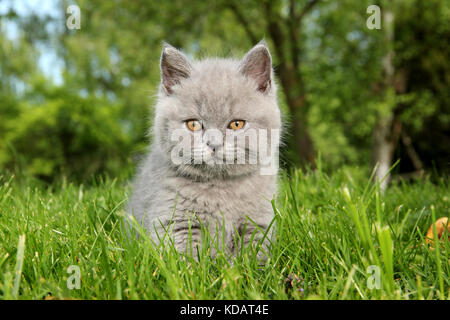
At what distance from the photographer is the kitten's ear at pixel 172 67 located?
2001mm

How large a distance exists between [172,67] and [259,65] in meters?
0.46

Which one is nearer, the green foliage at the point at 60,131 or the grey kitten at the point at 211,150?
the grey kitten at the point at 211,150

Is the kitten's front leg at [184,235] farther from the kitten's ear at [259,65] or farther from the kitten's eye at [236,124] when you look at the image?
the kitten's ear at [259,65]

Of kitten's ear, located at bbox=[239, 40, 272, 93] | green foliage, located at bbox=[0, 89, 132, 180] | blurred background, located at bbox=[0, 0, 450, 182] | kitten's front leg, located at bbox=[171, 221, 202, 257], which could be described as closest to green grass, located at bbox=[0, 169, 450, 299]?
kitten's front leg, located at bbox=[171, 221, 202, 257]

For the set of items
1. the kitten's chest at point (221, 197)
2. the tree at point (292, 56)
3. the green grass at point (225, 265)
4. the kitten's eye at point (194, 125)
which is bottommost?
the green grass at point (225, 265)

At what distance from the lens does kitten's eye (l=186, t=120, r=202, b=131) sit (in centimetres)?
186

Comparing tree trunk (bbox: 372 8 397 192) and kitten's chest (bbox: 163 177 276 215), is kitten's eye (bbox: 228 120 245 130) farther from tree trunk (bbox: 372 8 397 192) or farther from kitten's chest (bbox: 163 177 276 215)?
tree trunk (bbox: 372 8 397 192)

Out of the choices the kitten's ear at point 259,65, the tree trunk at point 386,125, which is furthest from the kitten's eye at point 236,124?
the tree trunk at point 386,125

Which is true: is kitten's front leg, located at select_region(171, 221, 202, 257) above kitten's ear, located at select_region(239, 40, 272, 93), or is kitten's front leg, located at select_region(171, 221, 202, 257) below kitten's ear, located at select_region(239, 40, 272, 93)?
below

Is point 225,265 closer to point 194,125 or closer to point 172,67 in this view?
point 194,125

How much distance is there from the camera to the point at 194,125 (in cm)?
188

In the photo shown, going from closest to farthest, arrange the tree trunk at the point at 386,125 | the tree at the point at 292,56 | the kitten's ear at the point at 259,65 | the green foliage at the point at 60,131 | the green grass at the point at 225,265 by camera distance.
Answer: the green grass at the point at 225,265 < the kitten's ear at the point at 259,65 < the tree at the point at 292,56 < the tree trunk at the point at 386,125 < the green foliage at the point at 60,131

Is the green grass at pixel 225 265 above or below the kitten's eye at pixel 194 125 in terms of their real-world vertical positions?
below

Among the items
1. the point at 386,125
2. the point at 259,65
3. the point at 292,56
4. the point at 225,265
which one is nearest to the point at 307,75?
the point at 292,56
